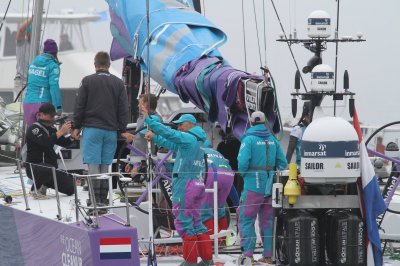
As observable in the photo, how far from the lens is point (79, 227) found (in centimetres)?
815

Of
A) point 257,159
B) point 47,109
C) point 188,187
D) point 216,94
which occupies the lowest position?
point 188,187

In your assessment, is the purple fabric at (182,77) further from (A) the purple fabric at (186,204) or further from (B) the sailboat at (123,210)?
(A) the purple fabric at (186,204)

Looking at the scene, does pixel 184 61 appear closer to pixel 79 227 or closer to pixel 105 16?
pixel 79 227

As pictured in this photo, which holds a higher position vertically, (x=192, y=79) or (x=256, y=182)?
(x=192, y=79)

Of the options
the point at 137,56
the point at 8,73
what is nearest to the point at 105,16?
the point at 8,73

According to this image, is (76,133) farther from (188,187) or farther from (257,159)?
(257,159)

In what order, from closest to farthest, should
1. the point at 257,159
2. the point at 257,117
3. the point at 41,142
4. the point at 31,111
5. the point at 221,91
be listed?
the point at 257,117, the point at 257,159, the point at 221,91, the point at 41,142, the point at 31,111

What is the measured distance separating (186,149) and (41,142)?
Result: 5.53ft

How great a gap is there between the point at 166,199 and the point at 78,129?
77 centimetres

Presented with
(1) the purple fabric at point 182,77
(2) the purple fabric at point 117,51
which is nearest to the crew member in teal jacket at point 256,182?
(1) the purple fabric at point 182,77

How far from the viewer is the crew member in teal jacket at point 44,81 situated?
10.6m

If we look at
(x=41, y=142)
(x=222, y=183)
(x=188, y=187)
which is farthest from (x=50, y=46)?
(x=188, y=187)

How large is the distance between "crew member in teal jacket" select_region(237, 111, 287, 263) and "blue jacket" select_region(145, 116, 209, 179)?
27 centimetres

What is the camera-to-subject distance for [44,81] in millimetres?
10602
